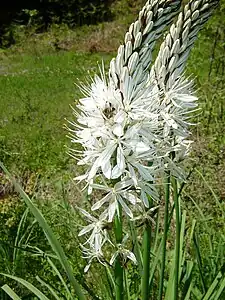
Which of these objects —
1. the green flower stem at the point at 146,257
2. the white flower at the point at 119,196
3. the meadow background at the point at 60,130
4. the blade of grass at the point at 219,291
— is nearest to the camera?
the white flower at the point at 119,196

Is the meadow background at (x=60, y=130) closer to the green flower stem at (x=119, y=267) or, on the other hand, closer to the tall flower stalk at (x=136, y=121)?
the green flower stem at (x=119, y=267)

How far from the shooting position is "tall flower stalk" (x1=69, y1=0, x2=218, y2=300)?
1.91 m

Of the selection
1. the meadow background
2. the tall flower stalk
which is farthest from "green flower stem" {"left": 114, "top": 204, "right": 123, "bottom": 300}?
the meadow background

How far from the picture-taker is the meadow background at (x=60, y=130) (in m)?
3.96

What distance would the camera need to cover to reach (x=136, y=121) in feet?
6.35

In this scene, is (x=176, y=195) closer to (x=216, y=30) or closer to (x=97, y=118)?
(x=97, y=118)

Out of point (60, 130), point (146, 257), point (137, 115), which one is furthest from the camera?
point (60, 130)

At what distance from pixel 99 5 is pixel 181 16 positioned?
22.3 m

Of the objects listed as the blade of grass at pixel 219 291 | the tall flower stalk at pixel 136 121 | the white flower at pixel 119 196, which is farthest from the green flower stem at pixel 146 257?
the blade of grass at pixel 219 291

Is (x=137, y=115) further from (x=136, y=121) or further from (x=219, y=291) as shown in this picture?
(x=219, y=291)

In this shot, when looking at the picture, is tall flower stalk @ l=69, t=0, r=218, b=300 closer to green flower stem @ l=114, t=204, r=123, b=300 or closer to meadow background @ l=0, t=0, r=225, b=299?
green flower stem @ l=114, t=204, r=123, b=300

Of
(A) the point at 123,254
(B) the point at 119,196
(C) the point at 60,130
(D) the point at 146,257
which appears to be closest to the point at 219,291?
(D) the point at 146,257

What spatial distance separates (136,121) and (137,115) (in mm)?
24

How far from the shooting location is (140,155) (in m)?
1.91
